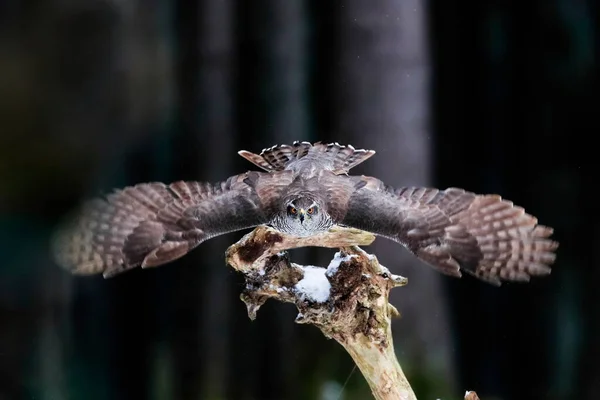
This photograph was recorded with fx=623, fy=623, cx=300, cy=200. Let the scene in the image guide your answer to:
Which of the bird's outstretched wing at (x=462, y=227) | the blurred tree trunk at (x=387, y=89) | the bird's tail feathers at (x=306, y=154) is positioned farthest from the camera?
the blurred tree trunk at (x=387, y=89)

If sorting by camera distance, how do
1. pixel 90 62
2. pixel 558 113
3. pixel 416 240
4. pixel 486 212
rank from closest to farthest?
pixel 416 240 → pixel 486 212 → pixel 90 62 → pixel 558 113

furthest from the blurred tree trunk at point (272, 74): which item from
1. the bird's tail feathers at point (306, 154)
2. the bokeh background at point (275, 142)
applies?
the bird's tail feathers at point (306, 154)

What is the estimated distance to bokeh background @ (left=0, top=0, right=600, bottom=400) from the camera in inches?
89.4

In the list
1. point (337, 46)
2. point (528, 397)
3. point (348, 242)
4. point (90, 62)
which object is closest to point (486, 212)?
point (348, 242)

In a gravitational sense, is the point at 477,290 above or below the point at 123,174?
below

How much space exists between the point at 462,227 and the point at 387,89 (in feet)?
2.41

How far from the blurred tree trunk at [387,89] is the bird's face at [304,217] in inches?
19.6

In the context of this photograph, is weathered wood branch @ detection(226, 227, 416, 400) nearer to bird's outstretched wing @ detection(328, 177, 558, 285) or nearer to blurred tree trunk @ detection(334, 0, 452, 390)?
bird's outstretched wing @ detection(328, 177, 558, 285)

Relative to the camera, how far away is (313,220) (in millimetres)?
1862

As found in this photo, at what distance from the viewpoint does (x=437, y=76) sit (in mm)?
2361

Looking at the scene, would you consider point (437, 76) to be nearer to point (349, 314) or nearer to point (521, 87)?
point (521, 87)

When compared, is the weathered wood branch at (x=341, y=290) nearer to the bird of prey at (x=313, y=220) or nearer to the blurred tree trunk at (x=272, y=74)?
the bird of prey at (x=313, y=220)

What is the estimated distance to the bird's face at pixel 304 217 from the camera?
6.08 feet

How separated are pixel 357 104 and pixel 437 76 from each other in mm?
322
